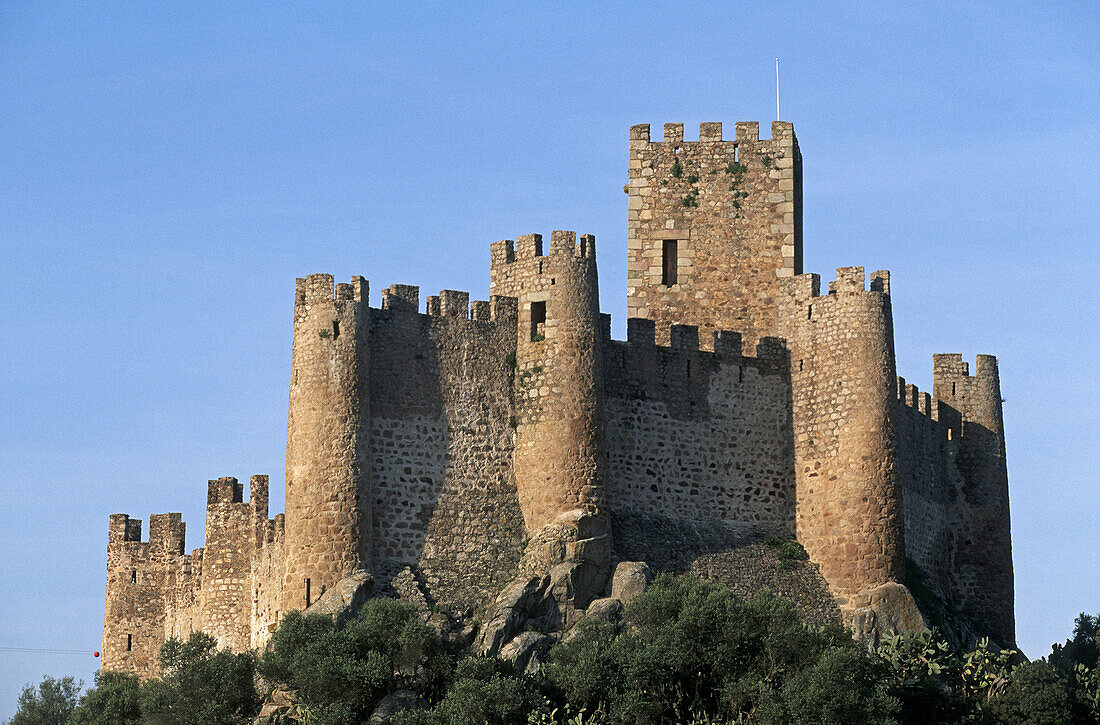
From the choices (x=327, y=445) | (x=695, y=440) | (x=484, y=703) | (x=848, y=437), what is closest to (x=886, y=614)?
(x=848, y=437)

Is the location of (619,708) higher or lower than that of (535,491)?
lower

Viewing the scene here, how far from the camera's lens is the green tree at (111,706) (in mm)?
51750

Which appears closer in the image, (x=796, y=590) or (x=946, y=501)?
(x=796, y=590)

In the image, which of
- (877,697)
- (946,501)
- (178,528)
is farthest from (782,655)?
(178,528)

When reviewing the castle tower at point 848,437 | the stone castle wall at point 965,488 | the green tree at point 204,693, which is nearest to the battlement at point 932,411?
the stone castle wall at point 965,488

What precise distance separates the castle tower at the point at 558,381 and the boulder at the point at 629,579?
41.3 inches

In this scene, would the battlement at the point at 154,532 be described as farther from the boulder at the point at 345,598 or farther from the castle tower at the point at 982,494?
the castle tower at the point at 982,494

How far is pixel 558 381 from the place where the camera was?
175 feet

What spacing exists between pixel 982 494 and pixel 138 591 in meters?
22.5

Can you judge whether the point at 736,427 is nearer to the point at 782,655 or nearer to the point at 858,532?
the point at 858,532

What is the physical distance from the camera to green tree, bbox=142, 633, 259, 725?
49.4 meters

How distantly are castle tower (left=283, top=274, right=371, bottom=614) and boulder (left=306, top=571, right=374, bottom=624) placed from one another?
0.76 feet

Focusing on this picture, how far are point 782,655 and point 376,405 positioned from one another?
10.7 metres

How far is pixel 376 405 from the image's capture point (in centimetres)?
5247
